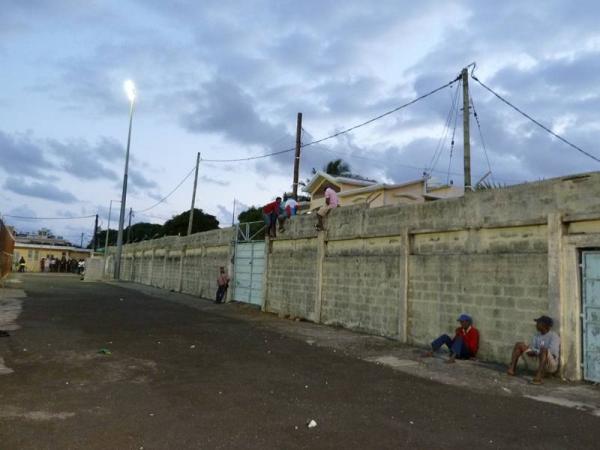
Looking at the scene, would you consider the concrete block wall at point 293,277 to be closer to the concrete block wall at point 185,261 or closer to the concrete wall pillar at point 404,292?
the concrete wall pillar at point 404,292

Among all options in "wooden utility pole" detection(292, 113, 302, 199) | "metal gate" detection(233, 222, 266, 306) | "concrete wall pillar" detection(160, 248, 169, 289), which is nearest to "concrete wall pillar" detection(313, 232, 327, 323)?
"metal gate" detection(233, 222, 266, 306)

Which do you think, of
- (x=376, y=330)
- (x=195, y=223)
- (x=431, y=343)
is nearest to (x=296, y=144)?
(x=376, y=330)

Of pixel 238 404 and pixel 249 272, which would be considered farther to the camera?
pixel 249 272

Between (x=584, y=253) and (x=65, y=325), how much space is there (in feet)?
35.3

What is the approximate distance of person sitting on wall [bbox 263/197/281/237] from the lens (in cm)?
1673

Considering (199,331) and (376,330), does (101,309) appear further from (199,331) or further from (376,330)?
(376,330)

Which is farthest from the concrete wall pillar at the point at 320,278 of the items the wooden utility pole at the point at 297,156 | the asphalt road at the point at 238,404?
the wooden utility pole at the point at 297,156

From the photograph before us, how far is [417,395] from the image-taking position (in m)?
6.52

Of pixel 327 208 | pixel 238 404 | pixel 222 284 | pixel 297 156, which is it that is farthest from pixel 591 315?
pixel 297 156

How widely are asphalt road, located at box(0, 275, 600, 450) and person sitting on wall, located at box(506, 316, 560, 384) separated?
4.77 feet

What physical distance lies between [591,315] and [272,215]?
10.7m

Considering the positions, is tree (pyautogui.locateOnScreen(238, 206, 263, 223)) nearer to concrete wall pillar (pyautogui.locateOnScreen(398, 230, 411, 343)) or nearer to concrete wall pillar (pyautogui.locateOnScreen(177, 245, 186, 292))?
concrete wall pillar (pyautogui.locateOnScreen(177, 245, 186, 292))

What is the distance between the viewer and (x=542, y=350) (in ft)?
25.0

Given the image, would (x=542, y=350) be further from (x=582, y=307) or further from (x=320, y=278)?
(x=320, y=278)
